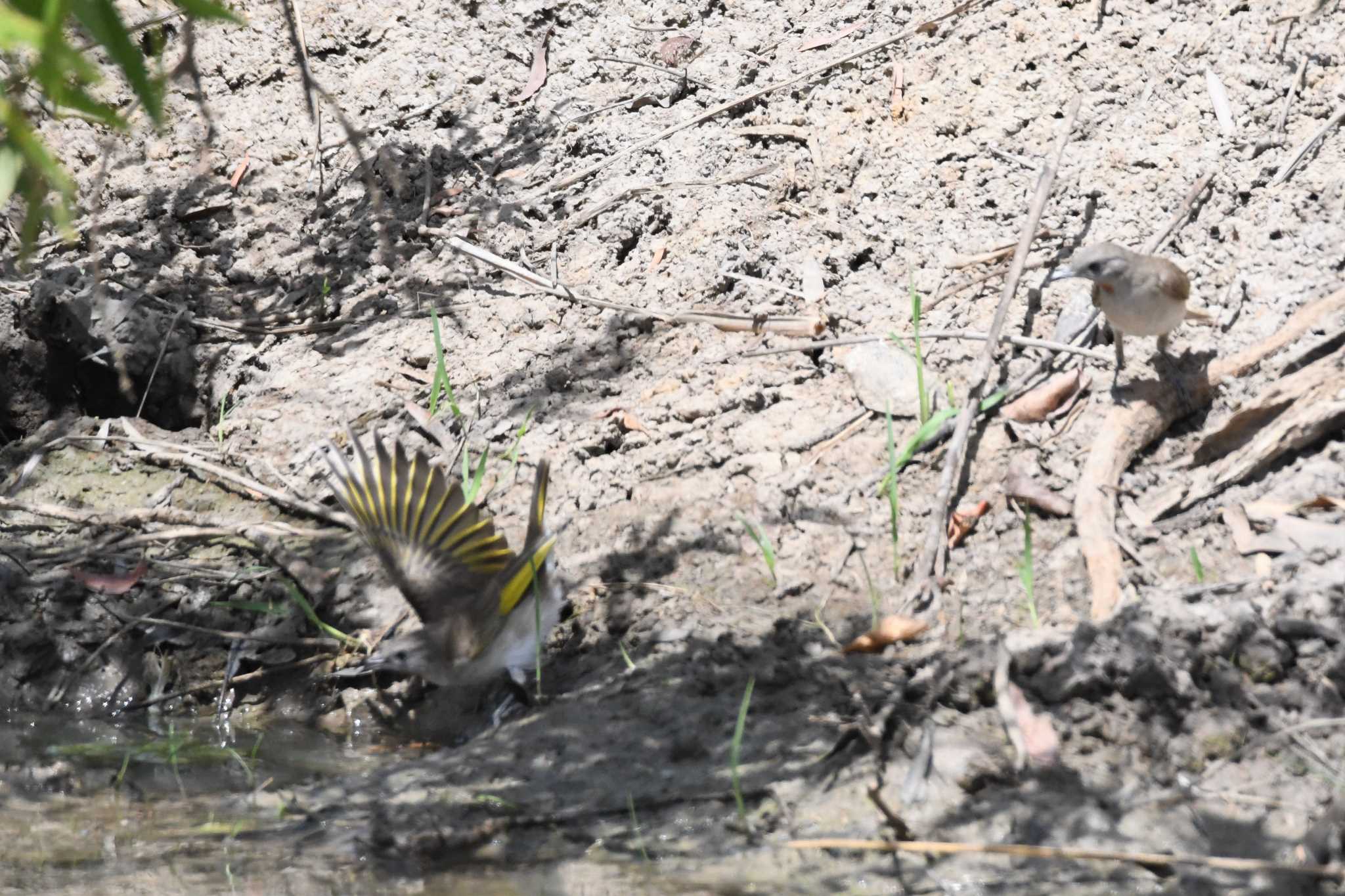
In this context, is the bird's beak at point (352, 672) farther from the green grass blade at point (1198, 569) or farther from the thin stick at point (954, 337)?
the green grass blade at point (1198, 569)

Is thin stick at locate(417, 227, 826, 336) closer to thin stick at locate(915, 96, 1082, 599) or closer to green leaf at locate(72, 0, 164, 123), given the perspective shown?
thin stick at locate(915, 96, 1082, 599)

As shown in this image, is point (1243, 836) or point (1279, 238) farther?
point (1279, 238)

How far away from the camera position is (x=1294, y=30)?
5.81 m

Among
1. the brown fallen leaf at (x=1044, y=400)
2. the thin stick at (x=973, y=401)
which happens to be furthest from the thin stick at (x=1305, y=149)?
the brown fallen leaf at (x=1044, y=400)

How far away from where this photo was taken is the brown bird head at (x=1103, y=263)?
4.61 meters

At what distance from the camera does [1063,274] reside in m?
4.89

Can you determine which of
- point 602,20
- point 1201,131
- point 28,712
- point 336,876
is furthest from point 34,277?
point 1201,131

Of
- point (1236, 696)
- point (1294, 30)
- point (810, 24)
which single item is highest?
point (810, 24)

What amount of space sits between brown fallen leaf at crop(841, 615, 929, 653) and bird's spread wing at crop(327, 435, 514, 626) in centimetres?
129

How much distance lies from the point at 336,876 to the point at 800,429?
2487mm

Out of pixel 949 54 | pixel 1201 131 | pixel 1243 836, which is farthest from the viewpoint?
pixel 949 54

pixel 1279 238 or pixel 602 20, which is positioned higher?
pixel 602 20

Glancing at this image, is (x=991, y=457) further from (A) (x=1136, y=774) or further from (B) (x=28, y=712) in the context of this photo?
(B) (x=28, y=712)

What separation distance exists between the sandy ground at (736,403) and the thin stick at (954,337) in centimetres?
5
